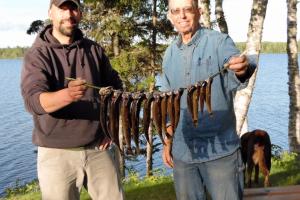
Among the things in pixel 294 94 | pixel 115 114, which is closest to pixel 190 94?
pixel 115 114

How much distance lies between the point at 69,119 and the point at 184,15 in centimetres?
166

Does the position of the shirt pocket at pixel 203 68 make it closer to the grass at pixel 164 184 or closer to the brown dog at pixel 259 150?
the grass at pixel 164 184

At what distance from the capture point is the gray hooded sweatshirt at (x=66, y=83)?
4.48 meters

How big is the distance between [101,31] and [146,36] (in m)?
2.80

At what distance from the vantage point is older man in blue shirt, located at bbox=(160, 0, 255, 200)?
13.6ft

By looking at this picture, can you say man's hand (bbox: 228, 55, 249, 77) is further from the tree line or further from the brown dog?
the tree line

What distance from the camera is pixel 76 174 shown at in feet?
15.9

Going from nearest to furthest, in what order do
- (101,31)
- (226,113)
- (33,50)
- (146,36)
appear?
(226,113)
(33,50)
(101,31)
(146,36)

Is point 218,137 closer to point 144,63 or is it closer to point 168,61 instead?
point 168,61

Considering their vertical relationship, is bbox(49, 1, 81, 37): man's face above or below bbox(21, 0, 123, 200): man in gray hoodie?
above

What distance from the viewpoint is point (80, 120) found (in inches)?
184

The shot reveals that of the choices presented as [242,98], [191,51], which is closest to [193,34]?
[191,51]

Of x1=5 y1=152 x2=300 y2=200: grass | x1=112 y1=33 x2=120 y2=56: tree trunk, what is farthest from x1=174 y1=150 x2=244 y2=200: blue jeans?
x1=112 y1=33 x2=120 y2=56: tree trunk

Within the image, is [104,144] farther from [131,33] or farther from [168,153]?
[131,33]
